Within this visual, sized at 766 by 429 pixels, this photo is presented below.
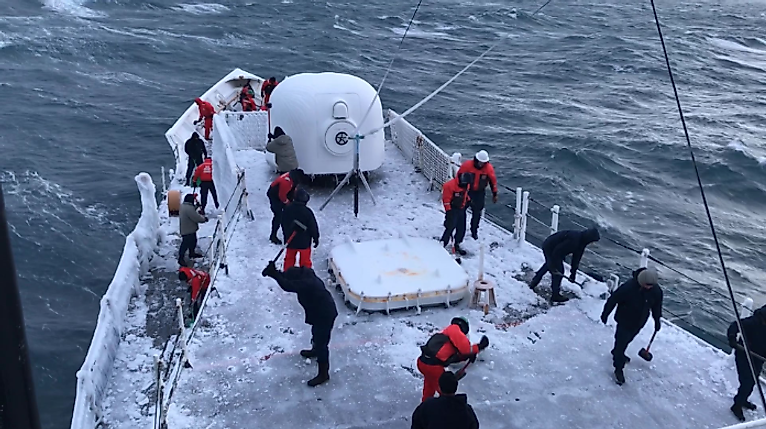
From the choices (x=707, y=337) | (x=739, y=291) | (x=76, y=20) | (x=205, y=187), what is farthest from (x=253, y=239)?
(x=76, y=20)

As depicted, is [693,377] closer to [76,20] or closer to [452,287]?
[452,287]

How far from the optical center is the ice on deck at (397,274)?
1080 cm

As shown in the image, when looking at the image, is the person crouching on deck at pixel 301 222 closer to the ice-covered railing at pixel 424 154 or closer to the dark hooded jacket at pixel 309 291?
the dark hooded jacket at pixel 309 291

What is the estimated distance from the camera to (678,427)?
8500 millimetres

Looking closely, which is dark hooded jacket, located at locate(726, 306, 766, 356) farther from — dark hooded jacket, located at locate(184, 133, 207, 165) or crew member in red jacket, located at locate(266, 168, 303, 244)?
dark hooded jacket, located at locate(184, 133, 207, 165)

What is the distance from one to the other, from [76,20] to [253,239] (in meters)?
50.6

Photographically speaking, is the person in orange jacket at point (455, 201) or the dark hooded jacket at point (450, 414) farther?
the person in orange jacket at point (455, 201)

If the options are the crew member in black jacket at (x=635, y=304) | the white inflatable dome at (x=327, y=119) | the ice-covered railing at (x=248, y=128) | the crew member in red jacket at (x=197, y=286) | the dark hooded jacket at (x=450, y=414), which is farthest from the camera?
the ice-covered railing at (x=248, y=128)

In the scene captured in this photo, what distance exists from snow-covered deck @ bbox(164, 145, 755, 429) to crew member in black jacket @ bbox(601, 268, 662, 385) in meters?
0.76

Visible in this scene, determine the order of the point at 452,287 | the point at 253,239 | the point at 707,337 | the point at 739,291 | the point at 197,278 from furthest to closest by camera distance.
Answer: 1. the point at 739,291
2. the point at 707,337
3. the point at 253,239
4. the point at 197,278
5. the point at 452,287

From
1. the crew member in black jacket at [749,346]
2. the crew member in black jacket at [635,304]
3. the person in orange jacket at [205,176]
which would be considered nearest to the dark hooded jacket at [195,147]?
the person in orange jacket at [205,176]

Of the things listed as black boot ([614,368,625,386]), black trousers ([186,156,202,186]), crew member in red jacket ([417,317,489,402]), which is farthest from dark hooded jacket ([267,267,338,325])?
black trousers ([186,156,202,186])

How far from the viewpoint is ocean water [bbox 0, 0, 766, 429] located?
68.4 feet

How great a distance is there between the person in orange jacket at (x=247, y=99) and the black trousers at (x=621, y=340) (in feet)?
57.4
